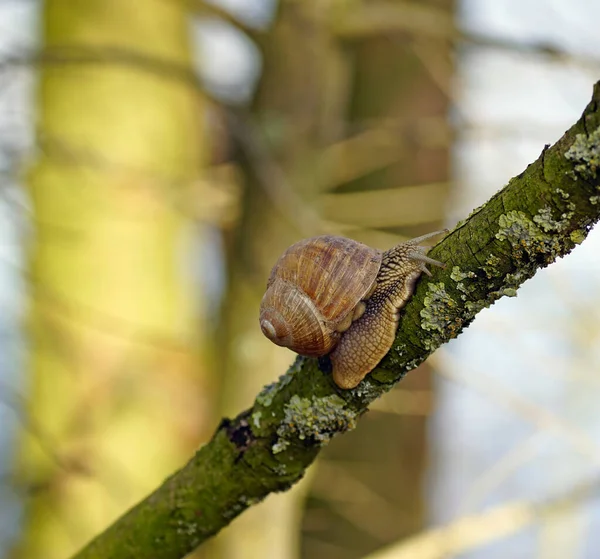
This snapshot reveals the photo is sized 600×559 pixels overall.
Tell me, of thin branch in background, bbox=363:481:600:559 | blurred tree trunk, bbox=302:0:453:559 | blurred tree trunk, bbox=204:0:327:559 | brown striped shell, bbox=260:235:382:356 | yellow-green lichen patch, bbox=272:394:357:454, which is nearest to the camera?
yellow-green lichen patch, bbox=272:394:357:454

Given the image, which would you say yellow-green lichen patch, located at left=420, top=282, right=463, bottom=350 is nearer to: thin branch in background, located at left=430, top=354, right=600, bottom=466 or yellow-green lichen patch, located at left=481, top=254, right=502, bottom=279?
yellow-green lichen patch, located at left=481, top=254, right=502, bottom=279

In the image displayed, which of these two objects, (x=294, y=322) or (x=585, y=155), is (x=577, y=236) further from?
(x=294, y=322)

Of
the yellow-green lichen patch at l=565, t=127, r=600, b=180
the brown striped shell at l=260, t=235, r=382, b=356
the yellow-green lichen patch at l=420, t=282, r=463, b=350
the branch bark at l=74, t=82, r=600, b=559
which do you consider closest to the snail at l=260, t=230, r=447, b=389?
the brown striped shell at l=260, t=235, r=382, b=356

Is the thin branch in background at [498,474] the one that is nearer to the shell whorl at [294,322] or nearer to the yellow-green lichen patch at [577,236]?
the shell whorl at [294,322]

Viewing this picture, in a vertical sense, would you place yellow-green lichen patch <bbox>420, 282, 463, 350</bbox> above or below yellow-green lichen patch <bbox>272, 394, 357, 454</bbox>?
above

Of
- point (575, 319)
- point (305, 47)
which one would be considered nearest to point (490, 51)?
point (305, 47)

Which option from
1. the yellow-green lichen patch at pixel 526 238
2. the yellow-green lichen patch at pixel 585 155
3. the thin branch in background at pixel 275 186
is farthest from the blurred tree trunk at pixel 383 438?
the yellow-green lichen patch at pixel 585 155

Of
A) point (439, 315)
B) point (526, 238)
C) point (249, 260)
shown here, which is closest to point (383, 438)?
point (249, 260)
